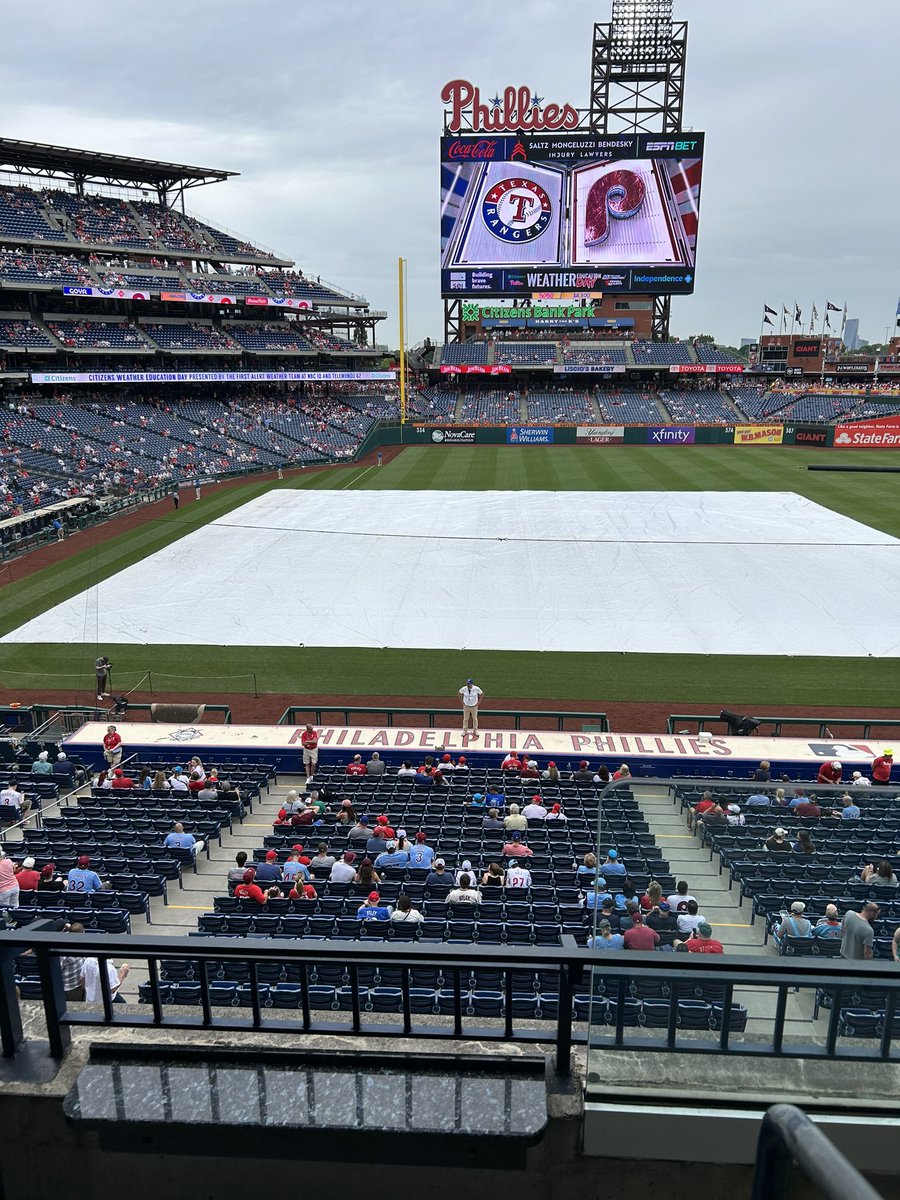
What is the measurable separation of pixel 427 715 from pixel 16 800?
9251 millimetres

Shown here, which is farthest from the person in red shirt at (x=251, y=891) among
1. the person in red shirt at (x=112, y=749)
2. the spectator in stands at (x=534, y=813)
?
the person in red shirt at (x=112, y=749)

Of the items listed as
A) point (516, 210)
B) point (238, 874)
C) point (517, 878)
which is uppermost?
point (516, 210)

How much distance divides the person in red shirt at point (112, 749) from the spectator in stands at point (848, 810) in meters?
15.2

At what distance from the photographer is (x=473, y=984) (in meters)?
8.23

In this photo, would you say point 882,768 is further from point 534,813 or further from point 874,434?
point 874,434

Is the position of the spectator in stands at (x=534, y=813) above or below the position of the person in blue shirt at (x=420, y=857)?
below

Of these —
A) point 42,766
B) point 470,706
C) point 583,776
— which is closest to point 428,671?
point 470,706

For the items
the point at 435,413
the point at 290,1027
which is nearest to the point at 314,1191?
the point at 290,1027

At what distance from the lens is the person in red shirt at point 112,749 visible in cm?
1764

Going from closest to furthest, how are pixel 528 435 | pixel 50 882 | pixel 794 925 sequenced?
pixel 794 925
pixel 50 882
pixel 528 435

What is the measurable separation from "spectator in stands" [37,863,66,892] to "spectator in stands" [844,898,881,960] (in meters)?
9.95

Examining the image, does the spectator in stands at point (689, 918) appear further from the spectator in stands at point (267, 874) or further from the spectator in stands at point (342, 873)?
the spectator in stands at point (267, 874)

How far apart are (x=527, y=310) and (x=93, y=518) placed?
63.3 meters

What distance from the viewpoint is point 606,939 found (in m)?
3.91
